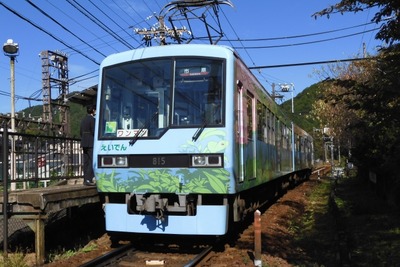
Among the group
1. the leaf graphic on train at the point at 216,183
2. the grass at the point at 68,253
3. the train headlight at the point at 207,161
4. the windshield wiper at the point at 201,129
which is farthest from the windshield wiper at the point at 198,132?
the grass at the point at 68,253

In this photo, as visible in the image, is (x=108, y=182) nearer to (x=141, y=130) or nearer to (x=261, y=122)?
(x=141, y=130)

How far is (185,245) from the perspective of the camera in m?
8.39

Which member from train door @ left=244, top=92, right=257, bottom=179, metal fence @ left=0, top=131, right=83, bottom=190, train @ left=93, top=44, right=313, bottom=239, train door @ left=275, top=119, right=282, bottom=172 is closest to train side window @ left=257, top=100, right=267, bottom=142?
train door @ left=244, top=92, right=257, bottom=179

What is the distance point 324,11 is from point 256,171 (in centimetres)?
362

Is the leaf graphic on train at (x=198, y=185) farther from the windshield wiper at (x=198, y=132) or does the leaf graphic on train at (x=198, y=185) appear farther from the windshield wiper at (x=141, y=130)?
the windshield wiper at (x=141, y=130)

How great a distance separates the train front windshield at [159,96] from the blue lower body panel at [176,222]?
1275 mm

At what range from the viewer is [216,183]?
7250 mm

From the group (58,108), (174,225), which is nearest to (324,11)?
(174,225)

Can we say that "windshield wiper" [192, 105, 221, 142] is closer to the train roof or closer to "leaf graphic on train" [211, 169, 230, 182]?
"leaf graphic on train" [211, 169, 230, 182]

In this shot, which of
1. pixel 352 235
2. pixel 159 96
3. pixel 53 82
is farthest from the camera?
pixel 53 82

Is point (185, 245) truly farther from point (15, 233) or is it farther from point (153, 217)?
point (15, 233)

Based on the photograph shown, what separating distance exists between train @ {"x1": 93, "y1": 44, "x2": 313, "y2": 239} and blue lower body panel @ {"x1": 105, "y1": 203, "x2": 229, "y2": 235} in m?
0.02

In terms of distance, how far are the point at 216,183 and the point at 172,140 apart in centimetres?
95

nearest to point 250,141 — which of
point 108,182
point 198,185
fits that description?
point 198,185
